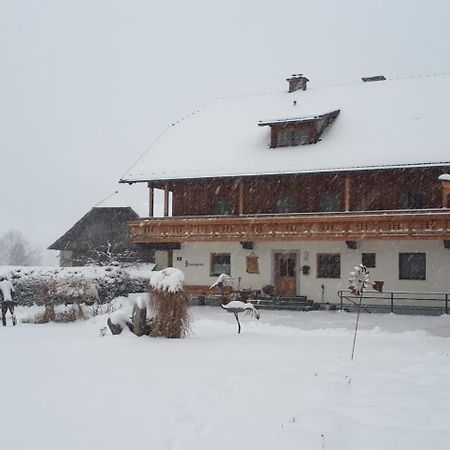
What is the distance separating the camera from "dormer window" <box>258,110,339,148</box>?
24.8m

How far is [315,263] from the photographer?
78.0ft

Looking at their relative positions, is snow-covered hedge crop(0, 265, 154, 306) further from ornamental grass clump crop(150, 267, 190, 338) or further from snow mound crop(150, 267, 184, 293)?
ornamental grass clump crop(150, 267, 190, 338)

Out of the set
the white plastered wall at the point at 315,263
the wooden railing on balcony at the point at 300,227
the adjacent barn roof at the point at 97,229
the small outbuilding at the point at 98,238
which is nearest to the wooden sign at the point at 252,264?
the white plastered wall at the point at 315,263

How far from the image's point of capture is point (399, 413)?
21.6 feet

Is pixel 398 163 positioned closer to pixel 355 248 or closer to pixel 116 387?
pixel 355 248

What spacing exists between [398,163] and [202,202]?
931 cm

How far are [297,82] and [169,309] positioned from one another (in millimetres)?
20148

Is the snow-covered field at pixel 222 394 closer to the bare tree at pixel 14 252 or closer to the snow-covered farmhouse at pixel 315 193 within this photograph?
the snow-covered farmhouse at pixel 315 193

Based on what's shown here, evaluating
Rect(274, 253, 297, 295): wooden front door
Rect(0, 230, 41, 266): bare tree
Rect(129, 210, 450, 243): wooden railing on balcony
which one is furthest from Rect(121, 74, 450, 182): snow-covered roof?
Rect(0, 230, 41, 266): bare tree

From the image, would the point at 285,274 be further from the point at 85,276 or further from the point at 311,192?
the point at 85,276

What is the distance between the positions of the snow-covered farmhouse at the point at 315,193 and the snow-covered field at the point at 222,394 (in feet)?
32.7

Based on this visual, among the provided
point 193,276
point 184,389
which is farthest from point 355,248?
point 184,389

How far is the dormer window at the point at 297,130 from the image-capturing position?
2480cm

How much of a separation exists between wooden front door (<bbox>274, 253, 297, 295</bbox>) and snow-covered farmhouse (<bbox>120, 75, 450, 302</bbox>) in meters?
0.04
